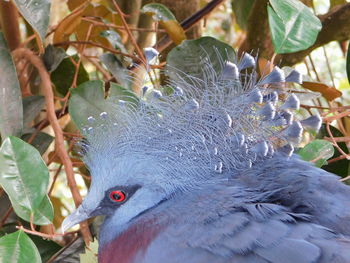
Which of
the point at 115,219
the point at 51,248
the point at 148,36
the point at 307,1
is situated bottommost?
the point at 51,248

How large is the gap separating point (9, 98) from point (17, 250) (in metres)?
0.34

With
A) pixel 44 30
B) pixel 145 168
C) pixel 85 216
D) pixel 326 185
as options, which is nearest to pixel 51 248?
pixel 85 216

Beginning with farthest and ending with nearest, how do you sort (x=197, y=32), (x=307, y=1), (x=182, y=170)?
(x=197, y=32), (x=307, y=1), (x=182, y=170)

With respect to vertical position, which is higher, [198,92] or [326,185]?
[198,92]

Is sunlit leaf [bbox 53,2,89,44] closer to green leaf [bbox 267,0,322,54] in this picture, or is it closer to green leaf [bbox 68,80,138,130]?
green leaf [bbox 68,80,138,130]

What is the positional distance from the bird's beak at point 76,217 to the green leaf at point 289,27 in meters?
0.47

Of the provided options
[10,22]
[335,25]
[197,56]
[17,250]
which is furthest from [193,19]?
[17,250]

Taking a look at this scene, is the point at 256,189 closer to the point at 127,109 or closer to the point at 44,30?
the point at 127,109

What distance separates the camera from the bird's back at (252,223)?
0.86 meters

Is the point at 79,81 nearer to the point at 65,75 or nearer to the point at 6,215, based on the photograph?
the point at 65,75

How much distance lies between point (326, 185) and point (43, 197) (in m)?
0.49

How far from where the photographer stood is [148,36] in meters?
1.70

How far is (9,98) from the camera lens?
1.08m

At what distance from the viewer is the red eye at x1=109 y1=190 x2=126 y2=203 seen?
107cm
